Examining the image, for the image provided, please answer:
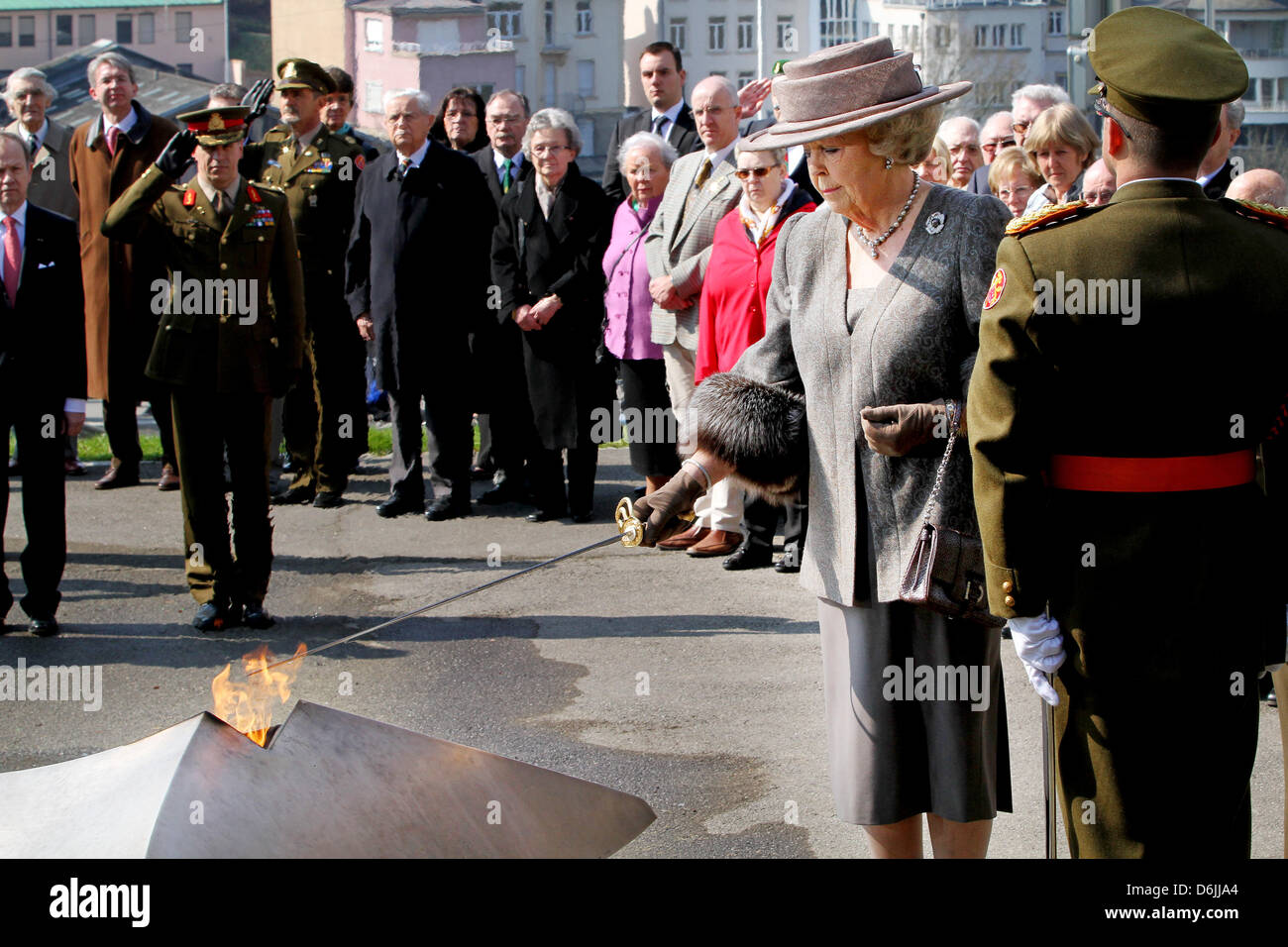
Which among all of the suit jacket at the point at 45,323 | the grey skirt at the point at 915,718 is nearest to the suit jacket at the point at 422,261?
the suit jacket at the point at 45,323

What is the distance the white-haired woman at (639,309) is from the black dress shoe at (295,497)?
7.86 feet

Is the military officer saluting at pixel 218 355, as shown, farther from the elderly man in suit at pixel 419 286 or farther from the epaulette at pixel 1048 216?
the epaulette at pixel 1048 216

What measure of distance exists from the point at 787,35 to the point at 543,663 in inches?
3041

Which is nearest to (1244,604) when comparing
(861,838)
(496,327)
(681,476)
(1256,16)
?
(681,476)

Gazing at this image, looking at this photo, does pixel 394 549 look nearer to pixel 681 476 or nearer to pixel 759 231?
pixel 759 231

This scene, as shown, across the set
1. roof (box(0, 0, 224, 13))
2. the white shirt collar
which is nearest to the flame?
the white shirt collar

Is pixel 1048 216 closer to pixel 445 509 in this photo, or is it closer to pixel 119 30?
pixel 445 509

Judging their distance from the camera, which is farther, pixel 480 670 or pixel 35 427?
pixel 35 427

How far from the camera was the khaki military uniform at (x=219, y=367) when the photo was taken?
7.04 meters

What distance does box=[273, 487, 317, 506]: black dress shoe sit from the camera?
393 inches

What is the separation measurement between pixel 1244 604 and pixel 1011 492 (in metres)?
0.51

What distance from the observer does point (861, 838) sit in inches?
185

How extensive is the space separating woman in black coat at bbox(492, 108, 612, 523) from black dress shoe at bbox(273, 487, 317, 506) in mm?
1665

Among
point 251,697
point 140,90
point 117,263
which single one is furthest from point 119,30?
point 251,697
